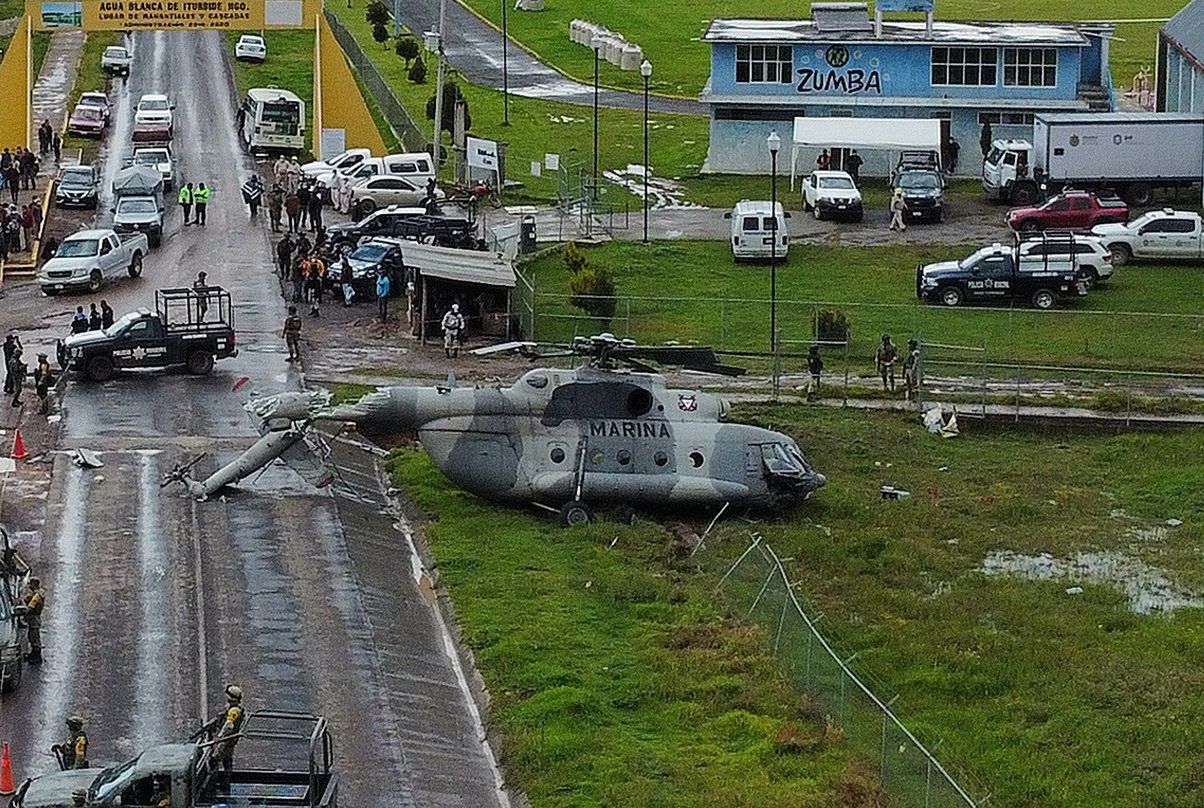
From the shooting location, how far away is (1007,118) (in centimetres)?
7512

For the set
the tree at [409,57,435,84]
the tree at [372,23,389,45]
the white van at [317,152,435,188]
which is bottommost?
the white van at [317,152,435,188]

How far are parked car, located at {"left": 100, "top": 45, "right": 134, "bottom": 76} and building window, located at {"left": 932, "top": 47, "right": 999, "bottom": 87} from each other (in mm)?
33680

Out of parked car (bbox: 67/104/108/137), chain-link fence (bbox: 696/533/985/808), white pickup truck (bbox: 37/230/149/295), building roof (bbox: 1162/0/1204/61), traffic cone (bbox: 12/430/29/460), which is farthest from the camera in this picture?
parked car (bbox: 67/104/108/137)

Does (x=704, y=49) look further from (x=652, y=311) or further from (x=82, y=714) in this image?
(x=82, y=714)

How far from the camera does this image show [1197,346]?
53.3 meters

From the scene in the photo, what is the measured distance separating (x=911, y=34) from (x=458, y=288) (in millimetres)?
27421

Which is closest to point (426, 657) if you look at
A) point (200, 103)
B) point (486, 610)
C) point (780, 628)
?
point (486, 610)

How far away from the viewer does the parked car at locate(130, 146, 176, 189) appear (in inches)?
2822

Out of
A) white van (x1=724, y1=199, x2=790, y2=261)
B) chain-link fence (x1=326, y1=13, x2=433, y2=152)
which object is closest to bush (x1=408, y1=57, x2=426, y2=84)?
chain-link fence (x1=326, y1=13, x2=433, y2=152)

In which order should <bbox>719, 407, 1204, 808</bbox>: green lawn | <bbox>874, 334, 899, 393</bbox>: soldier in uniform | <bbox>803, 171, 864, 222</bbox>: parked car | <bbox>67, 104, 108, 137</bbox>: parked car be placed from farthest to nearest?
<bbox>67, 104, 108, 137</bbox>: parked car
<bbox>803, 171, 864, 222</bbox>: parked car
<bbox>874, 334, 899, 393</bbox>: soldier in uniform
<bbox>719, 407, 1204, 808</bbox>: green lawn

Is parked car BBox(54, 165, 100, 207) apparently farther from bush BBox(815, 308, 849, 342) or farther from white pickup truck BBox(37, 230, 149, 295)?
bush BBox(815, 308, 849, 342)

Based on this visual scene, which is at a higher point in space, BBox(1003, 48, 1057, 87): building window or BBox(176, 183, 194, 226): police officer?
BBox(1003, 48, 1057, 87): building window

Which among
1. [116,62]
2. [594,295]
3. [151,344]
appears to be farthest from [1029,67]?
[116,62]

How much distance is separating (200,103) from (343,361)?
38207mm
